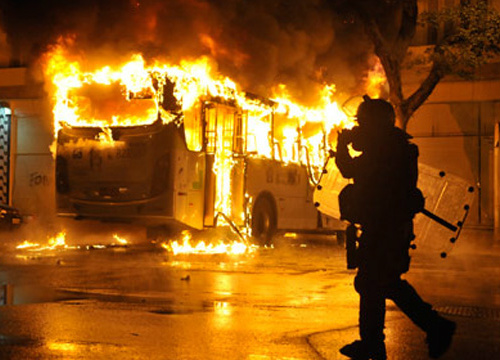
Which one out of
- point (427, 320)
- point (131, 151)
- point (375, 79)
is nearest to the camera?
point (427, 320)

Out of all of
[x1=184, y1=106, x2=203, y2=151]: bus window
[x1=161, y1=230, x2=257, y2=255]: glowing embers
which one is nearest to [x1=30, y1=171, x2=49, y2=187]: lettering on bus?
[x1=161, y1=230, x2=257, y2=255]: glowing embers

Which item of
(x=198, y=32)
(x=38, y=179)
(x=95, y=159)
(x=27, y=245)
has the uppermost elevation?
(x=198, y=32)

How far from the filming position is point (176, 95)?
16.3 meters

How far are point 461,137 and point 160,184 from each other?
1685 centimetres

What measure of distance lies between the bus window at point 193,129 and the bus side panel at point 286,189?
1.54 meters

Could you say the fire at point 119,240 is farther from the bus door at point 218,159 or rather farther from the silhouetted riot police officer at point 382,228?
the silhouetted riot police officer at point 382,228

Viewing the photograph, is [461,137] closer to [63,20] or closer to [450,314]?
[63,20]

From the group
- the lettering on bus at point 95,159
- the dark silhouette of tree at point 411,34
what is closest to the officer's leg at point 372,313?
the lettering on bus at point 95,159

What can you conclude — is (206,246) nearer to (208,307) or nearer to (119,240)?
(119,240)

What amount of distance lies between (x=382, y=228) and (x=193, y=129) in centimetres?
1096

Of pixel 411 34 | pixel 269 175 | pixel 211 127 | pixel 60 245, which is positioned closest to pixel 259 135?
pixel 269 175

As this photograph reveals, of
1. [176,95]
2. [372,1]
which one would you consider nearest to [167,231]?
[176,95]

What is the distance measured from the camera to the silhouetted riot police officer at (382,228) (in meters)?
6.11

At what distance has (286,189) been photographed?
1997cm
